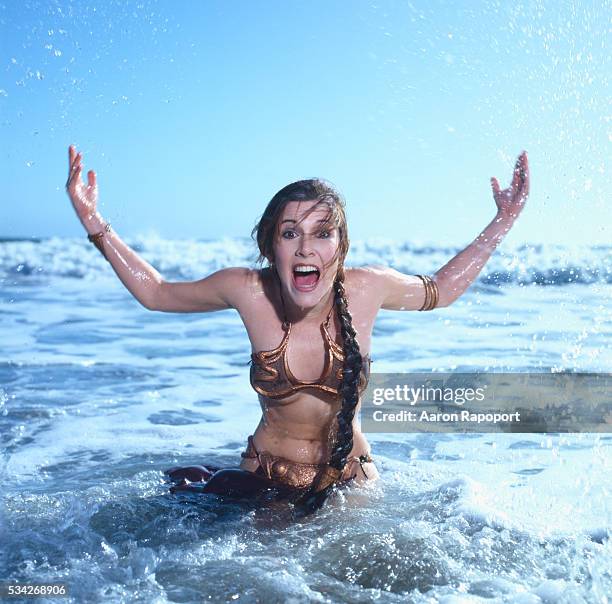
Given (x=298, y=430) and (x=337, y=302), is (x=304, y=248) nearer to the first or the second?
(x=337, y=302)

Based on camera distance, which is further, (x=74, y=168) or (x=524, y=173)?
(x=524, y=173)

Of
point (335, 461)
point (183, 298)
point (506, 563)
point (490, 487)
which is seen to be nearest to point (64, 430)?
point (183, 298)

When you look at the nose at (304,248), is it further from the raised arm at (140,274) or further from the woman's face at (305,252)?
the raised arm at (140,274)

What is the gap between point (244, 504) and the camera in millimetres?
3568

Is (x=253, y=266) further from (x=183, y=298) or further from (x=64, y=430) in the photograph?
(x=64, y=430)

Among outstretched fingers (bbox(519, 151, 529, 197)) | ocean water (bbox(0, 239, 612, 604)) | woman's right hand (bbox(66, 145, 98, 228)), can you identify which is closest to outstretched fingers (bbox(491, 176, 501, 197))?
outstretched fingers (bbox(519, 151, 529, 197))

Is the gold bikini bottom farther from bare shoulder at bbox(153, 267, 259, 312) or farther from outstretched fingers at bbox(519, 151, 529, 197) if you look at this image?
outstretched fingers at bbox(519, 151, 529, 197)

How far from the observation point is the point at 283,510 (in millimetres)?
3492

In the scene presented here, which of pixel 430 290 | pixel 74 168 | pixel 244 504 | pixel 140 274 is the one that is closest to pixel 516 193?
pixel 430 290

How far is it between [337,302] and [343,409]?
18.4 inches

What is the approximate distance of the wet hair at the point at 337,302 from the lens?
137 inches

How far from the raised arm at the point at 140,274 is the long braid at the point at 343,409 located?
50 cm

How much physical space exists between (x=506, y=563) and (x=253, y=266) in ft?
5.53

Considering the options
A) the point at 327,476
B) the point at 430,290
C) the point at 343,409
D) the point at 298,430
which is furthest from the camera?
the point at 430,290
